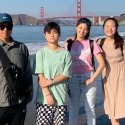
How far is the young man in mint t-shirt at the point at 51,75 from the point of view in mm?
2400

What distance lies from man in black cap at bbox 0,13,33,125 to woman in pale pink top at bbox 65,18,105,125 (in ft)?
2.21

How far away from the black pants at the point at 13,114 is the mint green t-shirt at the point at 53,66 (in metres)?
0.25

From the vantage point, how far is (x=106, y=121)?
3598 mm

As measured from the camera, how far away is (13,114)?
222cm

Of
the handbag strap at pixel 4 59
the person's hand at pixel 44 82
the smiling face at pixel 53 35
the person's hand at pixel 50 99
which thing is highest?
the smiling face at pixel 53 35

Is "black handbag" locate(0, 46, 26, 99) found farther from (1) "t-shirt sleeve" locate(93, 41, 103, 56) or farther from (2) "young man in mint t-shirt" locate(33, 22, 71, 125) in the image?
(1) "t-shirt sleeve" locate(93, 41, 103, 56)

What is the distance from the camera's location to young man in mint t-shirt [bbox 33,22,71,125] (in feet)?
7.88

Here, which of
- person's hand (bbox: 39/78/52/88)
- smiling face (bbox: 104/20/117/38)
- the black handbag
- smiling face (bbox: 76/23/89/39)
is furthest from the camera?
smiling face (bbox: 104/20/117/38)

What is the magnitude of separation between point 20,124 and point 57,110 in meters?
0.39

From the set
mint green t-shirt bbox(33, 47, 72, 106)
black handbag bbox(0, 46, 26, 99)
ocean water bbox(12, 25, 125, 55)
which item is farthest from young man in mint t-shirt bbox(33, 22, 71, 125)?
ocean water bbox(12, 25, 125, 55)

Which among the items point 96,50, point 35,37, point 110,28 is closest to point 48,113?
point 96,50

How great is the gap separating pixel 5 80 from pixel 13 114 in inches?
12.5

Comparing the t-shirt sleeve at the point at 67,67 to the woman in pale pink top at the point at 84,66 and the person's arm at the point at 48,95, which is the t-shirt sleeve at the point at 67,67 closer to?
the person's arm at the point at 48,95

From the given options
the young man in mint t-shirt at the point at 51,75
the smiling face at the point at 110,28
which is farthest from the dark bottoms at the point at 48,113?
the smiling face at the point at 110,28
